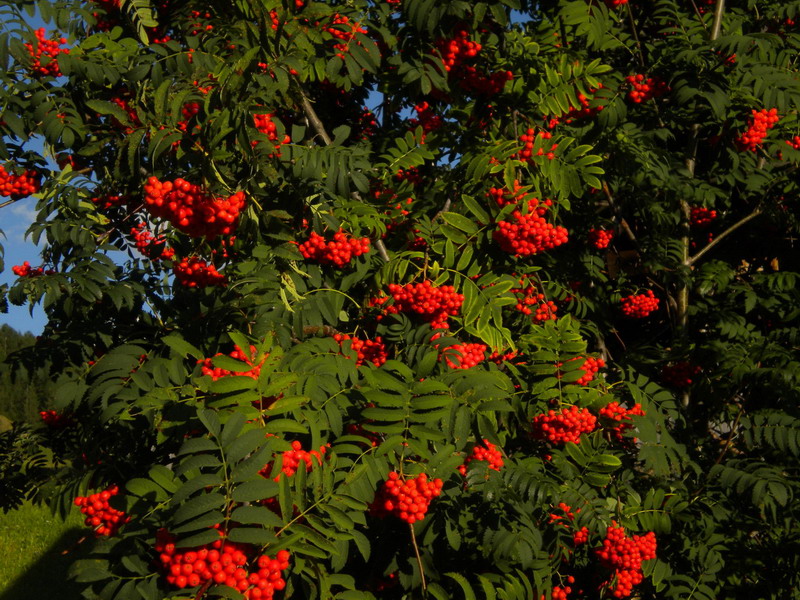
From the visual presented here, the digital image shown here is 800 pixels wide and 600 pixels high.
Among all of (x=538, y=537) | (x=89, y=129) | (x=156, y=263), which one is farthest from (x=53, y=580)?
(x=538, y=537)

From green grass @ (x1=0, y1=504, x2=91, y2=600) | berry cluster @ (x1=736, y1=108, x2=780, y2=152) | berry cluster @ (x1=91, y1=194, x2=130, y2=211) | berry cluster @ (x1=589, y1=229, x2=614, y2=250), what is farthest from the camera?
green grass @ (x1=0, y1=504, x2=91, y2=600)

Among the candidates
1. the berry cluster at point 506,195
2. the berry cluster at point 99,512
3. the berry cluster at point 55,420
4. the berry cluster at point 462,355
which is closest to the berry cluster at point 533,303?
the berry cluster at point 506,195

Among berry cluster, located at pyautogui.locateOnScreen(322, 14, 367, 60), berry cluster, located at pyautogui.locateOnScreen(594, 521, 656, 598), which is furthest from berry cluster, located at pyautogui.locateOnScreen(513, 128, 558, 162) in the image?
berry cluster, located at pyautogui.locateOnScreen(594, 521, 656, 598)

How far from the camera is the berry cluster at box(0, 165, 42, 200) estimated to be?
3203 millimetres

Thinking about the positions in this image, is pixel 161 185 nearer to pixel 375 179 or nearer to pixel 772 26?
pixel 375 179

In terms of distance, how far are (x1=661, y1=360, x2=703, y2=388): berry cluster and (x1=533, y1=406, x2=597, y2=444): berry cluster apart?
1.36m

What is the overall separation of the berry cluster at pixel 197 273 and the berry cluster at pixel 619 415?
193 cm

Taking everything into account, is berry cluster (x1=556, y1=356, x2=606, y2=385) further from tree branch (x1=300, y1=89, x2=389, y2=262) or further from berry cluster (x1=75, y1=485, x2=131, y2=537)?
berry cluster (x1=75, y1=485, x2=131, y2=537)

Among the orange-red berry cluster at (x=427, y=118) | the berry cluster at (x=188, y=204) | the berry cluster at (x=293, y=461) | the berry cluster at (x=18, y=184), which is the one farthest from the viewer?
the orange-red berry cluster at (x=427, y=118)

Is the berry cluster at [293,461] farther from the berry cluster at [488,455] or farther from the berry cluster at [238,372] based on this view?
the berry cluster at [488,455]

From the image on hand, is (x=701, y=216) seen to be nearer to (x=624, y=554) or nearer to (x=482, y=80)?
(x=482, y=80)

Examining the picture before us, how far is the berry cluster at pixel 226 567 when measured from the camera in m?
1.53

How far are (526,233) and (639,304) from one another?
68.7 inches

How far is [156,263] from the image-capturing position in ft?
11.8
